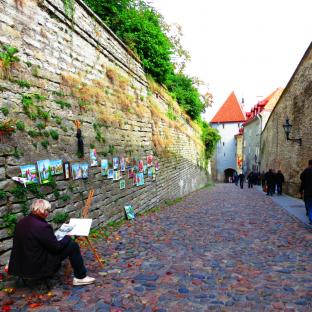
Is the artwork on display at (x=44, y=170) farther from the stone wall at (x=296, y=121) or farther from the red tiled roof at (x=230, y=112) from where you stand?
the red tiled roof at (x=230, y=112)

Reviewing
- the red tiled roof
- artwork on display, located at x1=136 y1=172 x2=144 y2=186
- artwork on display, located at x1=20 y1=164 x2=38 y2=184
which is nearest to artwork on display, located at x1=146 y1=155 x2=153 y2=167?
artwork on display, located at x1=136 y1=172 x2=144 y2=186

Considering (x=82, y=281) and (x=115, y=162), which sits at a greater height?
(x=115, y=162)

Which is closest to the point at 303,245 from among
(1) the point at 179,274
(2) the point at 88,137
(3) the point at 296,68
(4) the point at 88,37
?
(1) the point at 179,274

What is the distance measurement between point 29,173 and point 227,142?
5688cm

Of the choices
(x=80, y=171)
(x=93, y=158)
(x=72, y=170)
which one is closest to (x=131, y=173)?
(x=93, y=158)

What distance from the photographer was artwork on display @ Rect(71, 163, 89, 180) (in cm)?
665

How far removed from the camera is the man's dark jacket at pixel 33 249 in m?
3.94

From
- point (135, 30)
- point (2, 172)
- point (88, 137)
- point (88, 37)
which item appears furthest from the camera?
point (135, 30)

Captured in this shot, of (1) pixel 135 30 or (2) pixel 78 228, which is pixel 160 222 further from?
(1) pixel 135 30

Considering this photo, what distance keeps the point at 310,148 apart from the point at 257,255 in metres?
9.40

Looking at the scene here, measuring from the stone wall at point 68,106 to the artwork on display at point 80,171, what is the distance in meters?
0.13

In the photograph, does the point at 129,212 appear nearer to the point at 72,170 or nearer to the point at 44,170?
the point at 72,170

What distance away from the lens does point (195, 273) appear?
4.85m

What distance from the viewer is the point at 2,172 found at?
4645mm
